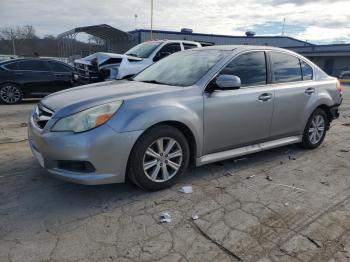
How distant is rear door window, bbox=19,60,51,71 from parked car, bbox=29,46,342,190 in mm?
7145

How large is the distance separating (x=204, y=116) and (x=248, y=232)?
1514 mm

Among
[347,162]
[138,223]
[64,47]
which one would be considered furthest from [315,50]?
[138,223]

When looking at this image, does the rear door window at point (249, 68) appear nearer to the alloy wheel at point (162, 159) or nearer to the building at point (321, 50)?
the alloy wheel at point (162, 159)

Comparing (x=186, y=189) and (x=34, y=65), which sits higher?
(x=34, y=65)

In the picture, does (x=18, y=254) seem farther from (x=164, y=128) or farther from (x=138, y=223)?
(x=164, y=128)

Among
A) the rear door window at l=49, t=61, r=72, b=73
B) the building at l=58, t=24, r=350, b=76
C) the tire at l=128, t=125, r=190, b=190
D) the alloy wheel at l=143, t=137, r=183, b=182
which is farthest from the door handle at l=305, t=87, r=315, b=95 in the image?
the building at l=58, t=24, r=350, b=76

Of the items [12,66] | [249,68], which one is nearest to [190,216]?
[249,68]

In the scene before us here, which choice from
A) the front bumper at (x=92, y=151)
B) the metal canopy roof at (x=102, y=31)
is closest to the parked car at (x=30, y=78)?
the front bumper at (x=92, y=151)

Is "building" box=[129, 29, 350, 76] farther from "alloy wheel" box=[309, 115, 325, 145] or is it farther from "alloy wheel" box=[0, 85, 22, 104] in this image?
"alloy wheel" box=[309, 115, 325, 145]

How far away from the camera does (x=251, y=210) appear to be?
366cm

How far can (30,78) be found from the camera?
11.0m

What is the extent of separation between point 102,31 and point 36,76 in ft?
54.9

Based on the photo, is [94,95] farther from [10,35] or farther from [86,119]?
[10,35]

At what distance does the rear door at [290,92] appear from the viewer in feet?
16.8
